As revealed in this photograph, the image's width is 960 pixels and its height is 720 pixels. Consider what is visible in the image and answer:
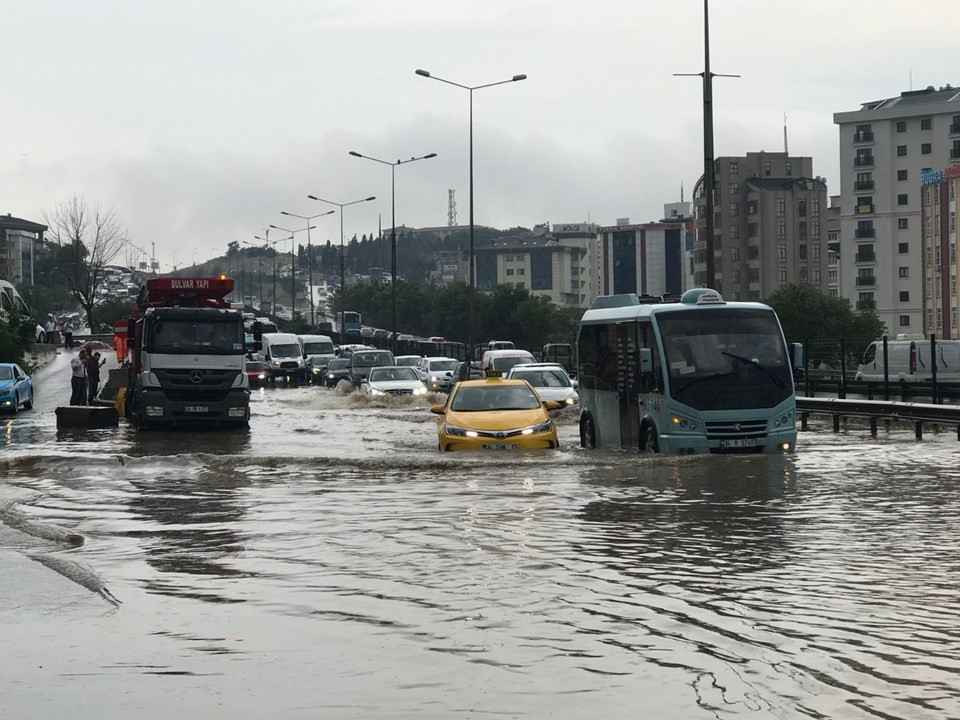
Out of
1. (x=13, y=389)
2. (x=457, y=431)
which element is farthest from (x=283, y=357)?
(x=457, y=431)

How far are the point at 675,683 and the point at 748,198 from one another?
5716 inches

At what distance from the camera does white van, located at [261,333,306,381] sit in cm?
6788

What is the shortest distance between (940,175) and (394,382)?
79.6 meters

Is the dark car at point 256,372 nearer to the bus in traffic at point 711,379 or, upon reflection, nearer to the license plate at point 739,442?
the bus in traffic at point 711,379

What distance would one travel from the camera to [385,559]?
38.7 ft

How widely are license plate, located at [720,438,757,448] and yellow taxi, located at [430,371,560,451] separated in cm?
264

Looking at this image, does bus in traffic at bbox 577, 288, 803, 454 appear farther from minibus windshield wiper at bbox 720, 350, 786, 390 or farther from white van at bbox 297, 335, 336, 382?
white van at bbox 297, 335, 336, 382

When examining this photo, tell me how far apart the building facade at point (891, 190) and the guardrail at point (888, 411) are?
10396 centimetres

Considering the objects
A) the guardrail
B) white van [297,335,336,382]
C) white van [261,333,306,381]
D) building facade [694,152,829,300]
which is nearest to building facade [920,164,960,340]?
building facade [694,152,829,300]

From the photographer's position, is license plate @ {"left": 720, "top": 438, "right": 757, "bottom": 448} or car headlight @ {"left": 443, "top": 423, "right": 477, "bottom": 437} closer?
license plate @ {"left": 720, "top": 438, "right": 757, "bottom": 448}

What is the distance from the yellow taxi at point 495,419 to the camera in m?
21.7

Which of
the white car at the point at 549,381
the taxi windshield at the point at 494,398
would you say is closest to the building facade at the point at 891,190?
the white car at the point at 549,381

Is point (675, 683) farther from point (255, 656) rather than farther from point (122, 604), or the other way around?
point (122, 604)

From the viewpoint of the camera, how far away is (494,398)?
22938 mm
